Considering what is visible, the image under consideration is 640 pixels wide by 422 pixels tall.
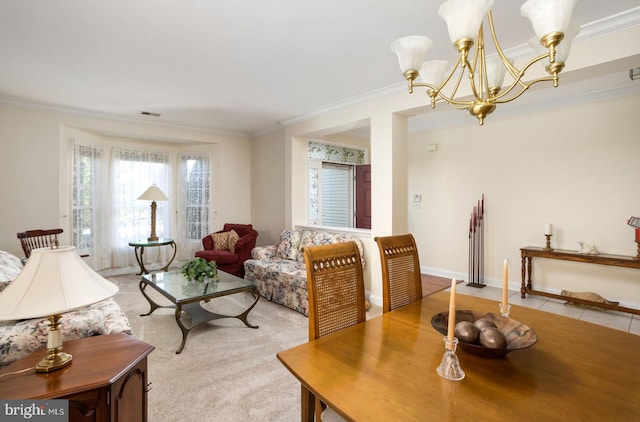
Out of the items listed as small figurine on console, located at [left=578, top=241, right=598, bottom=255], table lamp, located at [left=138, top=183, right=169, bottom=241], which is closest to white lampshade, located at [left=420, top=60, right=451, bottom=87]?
small figurine on console, located at [left=578, top=241, right=598, bottom=255]

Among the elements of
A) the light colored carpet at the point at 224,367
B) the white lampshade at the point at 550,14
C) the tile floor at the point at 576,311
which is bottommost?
the light colored carpet at the point at 224,367

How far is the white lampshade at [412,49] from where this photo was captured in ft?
4.83

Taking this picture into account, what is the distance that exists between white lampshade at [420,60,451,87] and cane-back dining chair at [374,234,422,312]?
0.93 meters

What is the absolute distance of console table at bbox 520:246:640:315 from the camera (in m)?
3.36

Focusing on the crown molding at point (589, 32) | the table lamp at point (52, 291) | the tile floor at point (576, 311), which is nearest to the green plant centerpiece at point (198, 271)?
the table lamp at point (52, 291)

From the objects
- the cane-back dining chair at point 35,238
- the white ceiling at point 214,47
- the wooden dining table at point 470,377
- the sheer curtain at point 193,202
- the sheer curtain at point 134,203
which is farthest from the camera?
the sheer curtain at point 193,202

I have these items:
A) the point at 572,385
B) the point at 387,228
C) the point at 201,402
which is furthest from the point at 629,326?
the point at 201,402

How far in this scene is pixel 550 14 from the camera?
112 cm

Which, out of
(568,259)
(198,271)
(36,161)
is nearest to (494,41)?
(198,271)

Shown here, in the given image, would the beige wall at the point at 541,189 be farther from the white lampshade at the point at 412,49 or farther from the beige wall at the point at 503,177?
the white lampshade at the point at 412,49

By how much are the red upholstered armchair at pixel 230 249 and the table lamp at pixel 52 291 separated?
3341 millimetres

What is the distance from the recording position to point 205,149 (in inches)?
232

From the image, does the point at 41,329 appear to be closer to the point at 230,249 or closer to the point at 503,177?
the point at 230,249

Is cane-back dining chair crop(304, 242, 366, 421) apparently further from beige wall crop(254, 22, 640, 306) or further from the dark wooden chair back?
beige wall crop(254, 22, 640, 306)
